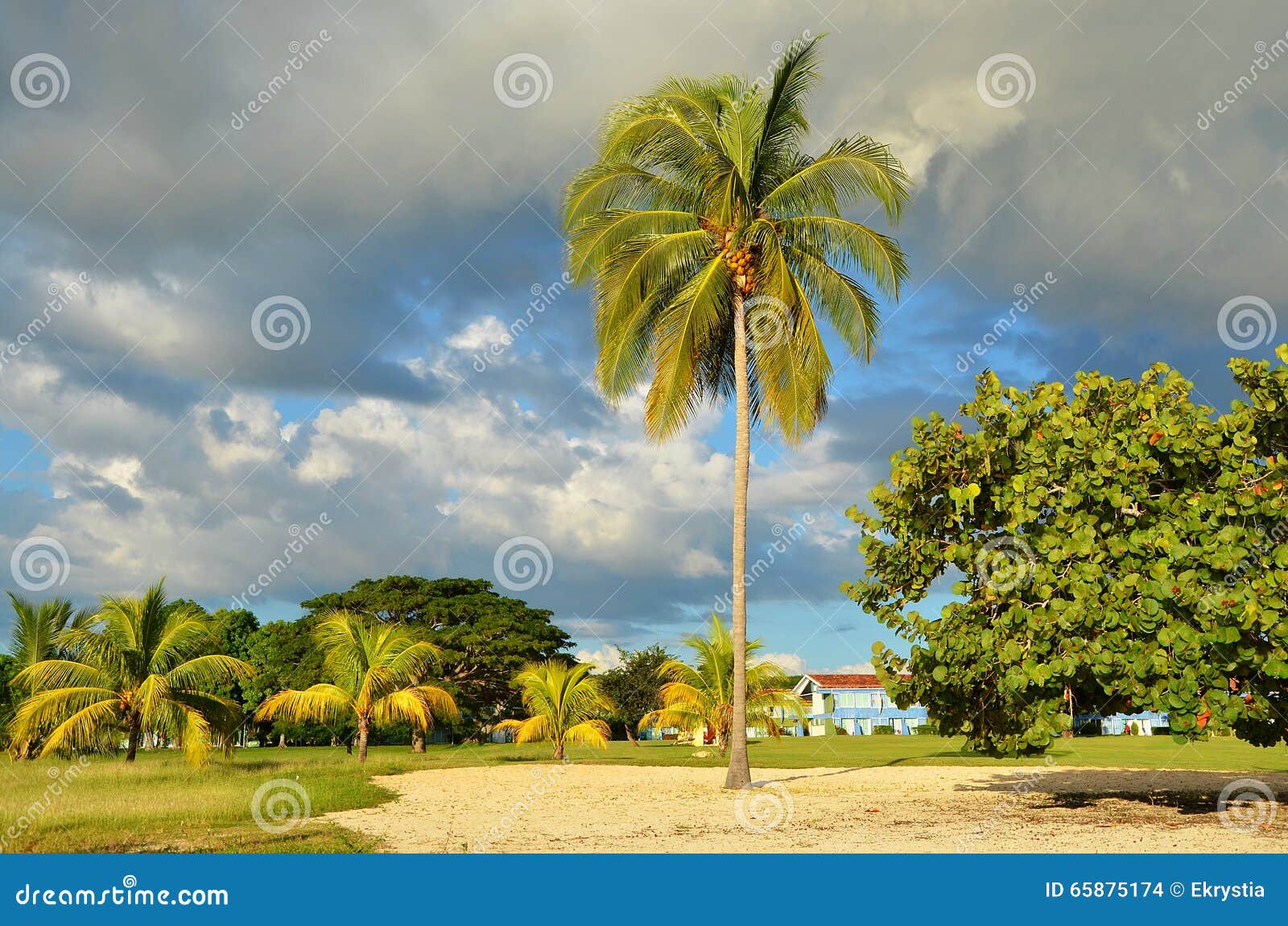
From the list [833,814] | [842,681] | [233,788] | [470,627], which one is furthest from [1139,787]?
[842,681]

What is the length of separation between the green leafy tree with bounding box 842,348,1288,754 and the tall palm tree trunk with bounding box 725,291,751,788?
473 cm

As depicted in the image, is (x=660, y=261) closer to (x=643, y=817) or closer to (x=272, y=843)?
(x=643, y=817)

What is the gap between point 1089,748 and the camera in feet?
115

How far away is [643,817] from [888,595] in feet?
14.9

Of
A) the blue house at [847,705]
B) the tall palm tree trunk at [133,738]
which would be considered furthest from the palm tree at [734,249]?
the blue house at [847,705]

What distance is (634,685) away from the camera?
54.2 m

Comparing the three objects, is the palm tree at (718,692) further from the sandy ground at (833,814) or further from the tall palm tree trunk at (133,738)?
the tall palm tree trunk at (133,738)

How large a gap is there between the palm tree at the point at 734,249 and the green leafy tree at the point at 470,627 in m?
28.5

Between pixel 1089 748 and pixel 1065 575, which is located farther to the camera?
pixel 1089 748

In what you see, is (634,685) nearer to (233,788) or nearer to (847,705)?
(847,705)

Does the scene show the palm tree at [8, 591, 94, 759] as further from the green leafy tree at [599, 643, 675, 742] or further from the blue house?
the blue house

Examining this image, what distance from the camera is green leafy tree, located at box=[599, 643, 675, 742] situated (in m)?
53.4

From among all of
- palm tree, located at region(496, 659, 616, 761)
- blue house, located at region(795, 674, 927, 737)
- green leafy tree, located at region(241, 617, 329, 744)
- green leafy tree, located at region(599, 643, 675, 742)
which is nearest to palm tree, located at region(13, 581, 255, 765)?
palm tree, located at region(496, 659, 616, 761)

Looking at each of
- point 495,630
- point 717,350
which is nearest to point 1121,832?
point 717,350
